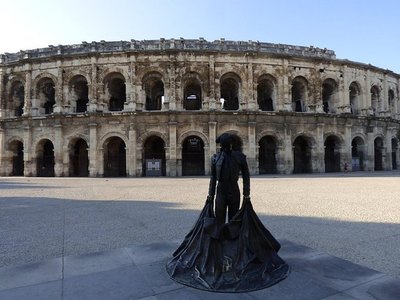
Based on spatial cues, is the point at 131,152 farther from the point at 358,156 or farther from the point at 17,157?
the point at 358,156

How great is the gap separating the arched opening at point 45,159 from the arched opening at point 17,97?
4.45 m

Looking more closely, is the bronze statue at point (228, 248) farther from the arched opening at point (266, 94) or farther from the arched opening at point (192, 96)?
the arched opening at point (266, 94)

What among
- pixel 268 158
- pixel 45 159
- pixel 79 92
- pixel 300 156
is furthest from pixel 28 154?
pixel 300 156

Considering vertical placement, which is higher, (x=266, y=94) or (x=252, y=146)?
(x=266, y=94)

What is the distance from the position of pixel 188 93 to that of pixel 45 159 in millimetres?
14871

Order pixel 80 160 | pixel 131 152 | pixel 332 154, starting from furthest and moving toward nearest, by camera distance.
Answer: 1. pixel 332 154
2. pixel 80 160
3. pixel 131 152

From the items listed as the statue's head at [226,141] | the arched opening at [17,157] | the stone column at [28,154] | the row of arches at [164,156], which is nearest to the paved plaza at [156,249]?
the statue's head at [226,141]

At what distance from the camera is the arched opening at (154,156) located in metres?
21.8

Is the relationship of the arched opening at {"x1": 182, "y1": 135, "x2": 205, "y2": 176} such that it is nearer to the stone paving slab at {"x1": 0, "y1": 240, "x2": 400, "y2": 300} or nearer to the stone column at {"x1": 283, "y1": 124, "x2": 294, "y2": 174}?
the stone column at {"x1": 283, "y1": 124, "x2": 294, "y2": 174}

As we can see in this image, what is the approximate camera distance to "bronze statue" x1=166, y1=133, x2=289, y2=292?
290cm

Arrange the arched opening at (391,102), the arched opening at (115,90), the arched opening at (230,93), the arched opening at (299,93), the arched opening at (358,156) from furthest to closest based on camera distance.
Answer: the arched opening at (391,102) < the arched opening at (358,156) < the arched opening at (299,93) < the arched opening at (230,93) < the arched opening at (115,90)

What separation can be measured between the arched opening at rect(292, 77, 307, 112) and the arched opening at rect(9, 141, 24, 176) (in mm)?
26162

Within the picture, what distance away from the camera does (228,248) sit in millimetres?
3139

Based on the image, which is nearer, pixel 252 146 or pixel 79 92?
pixel 252 146
